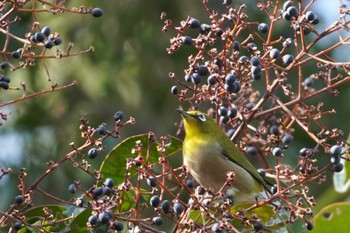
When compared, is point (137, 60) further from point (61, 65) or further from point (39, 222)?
point (39, 222)

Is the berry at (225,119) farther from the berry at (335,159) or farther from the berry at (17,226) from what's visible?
the berry at (17,226)

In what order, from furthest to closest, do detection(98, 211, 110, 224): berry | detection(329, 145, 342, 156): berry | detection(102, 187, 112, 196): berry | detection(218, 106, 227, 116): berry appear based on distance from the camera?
1. detection(218, 106, 227, 116): berry
2. detection(329, 145, 342, 156): berry
3. detection(102, 187, 112, 196): berry
4. detection(98, 211, 110, 224): berry

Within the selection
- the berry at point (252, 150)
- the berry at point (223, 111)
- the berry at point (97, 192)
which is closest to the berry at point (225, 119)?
the berry at point (223, 111)

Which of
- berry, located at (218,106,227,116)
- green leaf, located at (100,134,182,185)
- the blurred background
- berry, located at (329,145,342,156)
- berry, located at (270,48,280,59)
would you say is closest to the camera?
berry, located at (329,145,342,156)

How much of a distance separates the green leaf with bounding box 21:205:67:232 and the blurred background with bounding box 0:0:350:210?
11.9 ft

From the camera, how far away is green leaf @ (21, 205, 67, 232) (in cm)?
266

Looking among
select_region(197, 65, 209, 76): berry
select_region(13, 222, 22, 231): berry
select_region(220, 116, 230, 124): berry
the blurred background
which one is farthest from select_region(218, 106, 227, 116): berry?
the blurred background

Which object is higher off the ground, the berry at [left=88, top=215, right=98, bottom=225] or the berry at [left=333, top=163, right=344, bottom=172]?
the berry at [left=333, top=163, right=344, bottom=172]

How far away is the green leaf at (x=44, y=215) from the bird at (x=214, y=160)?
1.84ft

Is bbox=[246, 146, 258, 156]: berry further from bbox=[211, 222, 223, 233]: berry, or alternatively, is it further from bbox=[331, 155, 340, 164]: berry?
bbox=[211, 222, 223, 233]: berry

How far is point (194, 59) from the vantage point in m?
2.79

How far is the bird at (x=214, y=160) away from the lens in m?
3.26

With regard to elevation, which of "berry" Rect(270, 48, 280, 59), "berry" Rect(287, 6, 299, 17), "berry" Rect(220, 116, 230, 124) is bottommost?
"berry" Rect(220, 116, 230, 124)

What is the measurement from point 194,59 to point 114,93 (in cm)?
475
